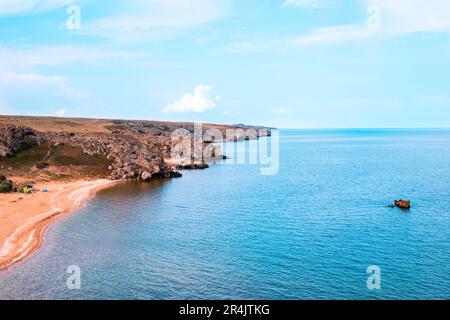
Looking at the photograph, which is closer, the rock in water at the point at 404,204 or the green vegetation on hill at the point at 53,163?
the rock in water at the point at 404,204

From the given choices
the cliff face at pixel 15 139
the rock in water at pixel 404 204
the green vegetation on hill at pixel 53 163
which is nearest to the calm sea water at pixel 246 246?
the rock in water at pixel 404 204

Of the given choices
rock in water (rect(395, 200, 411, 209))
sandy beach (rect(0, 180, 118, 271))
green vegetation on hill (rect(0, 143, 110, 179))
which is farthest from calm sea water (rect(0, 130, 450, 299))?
green vegetation on hill (rect(0, 143, 110, 179))

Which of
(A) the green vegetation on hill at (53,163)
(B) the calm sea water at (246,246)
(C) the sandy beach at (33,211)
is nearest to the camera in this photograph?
(B) the calm sea water at (246,246)

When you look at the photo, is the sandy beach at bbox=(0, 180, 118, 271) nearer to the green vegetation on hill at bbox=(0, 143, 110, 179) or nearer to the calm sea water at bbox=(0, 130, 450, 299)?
the calm sea water at bbox=(0, 130, 450, 299)

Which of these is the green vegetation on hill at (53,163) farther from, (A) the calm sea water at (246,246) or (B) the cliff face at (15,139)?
(A) the calm sea water at (246,246)

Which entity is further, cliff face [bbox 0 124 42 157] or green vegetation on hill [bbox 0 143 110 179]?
cliff face [bbox 0 124 42 157]

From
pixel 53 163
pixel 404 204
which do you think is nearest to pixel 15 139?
pixel 53 163
